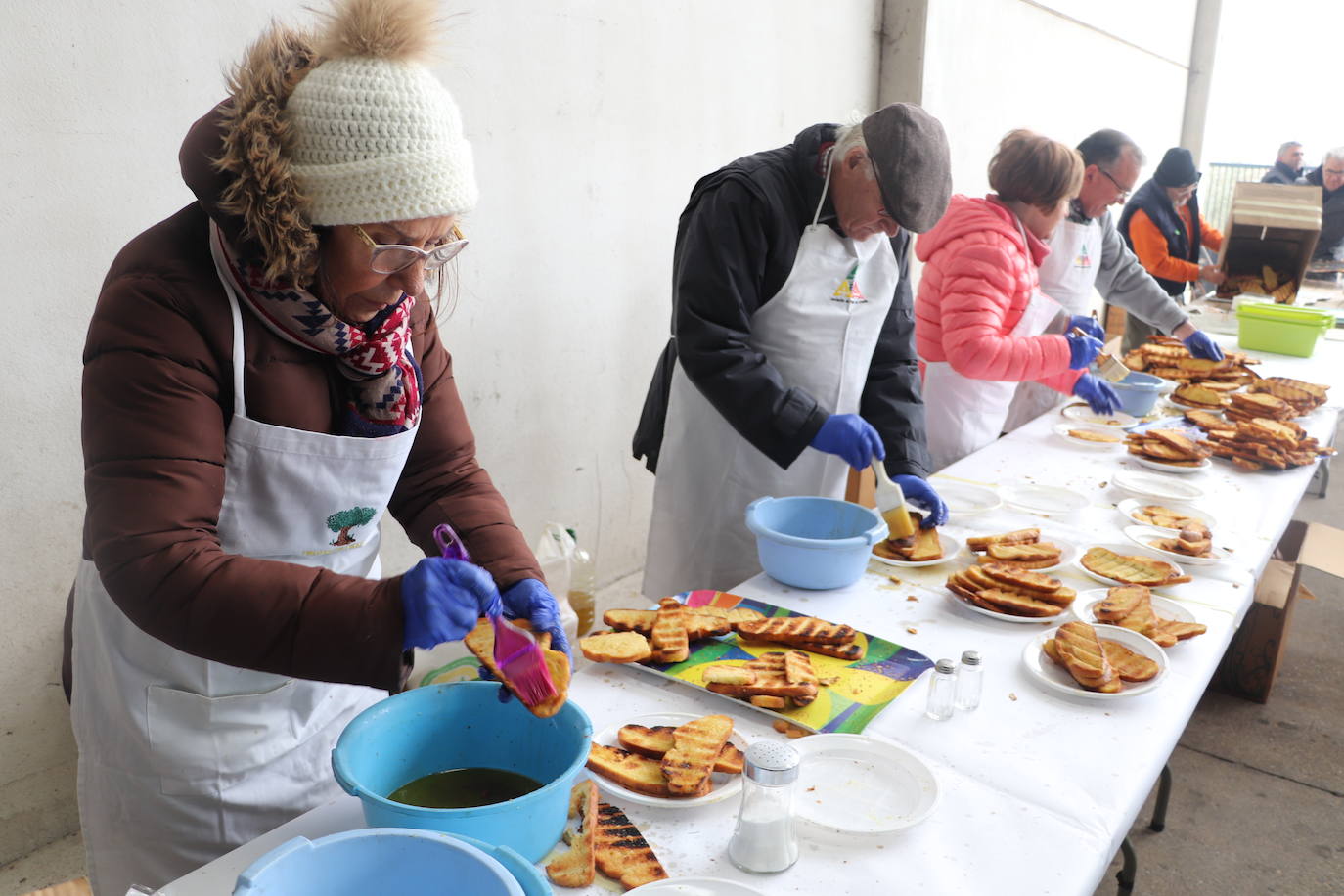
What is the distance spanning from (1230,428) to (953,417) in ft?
3.04

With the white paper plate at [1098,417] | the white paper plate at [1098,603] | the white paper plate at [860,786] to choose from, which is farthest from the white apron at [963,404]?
the white paper plate at [860,786]

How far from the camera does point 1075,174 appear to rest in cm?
325

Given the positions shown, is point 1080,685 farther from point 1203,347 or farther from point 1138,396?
point 1203,347

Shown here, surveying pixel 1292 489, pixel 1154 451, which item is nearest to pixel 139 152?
pixel 1154 451

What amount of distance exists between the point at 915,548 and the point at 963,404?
1366 mm

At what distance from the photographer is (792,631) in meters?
1.80

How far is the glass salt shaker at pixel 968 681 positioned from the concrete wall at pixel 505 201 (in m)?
2.21

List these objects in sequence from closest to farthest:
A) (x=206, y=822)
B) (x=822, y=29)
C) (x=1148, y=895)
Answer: (x=206, y=822), (x=1148, y=895), (x=822, y=29)

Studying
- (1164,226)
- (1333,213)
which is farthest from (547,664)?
(1333,213)

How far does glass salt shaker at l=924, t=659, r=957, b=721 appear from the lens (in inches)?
61.0

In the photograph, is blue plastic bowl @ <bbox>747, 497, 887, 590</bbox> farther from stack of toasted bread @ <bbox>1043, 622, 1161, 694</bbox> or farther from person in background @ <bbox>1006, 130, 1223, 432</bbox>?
person in background @ <bbox>1006, 130, 1223, 432</bbox>

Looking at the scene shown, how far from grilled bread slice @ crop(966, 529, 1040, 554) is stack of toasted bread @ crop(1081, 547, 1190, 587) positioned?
5.3 inches

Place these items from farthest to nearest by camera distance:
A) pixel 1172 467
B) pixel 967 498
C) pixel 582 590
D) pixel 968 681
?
pixel 582 590, pixel 1172 467, pixel 967 498, pixel 968 681

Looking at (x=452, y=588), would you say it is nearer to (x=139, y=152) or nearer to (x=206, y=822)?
(x=206, y=822)
